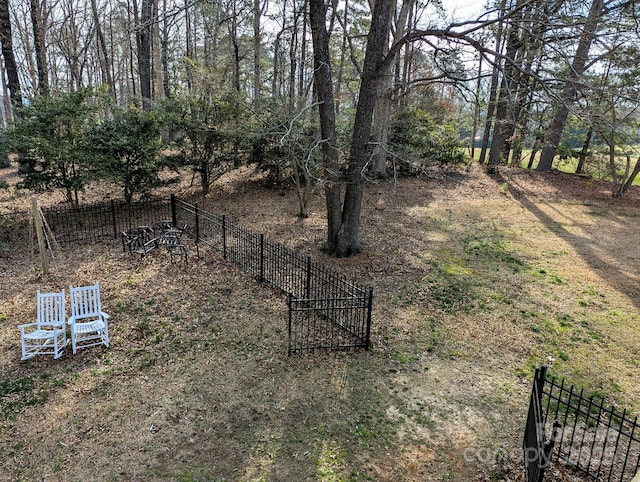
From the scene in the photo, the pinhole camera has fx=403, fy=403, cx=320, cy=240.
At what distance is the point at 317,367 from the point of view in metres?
5.77

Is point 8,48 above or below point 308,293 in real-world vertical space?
above

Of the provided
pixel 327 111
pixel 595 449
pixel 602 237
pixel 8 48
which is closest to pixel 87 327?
pixel 327 111

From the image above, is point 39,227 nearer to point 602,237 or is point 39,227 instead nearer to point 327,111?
point 327,111

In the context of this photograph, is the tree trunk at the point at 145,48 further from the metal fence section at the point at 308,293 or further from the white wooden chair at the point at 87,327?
the white wooden chair at the point at 87,327

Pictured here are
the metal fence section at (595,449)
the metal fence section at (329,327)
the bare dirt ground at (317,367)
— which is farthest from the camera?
the metal fence section at (329,327)

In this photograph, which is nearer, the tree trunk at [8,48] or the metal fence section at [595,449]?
the metal fence section at [595,449]

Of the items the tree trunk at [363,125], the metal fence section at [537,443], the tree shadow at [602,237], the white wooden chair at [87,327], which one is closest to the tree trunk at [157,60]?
the tree trunk at [363,125]

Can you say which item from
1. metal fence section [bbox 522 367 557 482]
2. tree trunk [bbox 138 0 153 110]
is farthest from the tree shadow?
tree trunk [bbox 138 0 153 110]

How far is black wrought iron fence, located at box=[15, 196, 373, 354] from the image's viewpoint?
649cm

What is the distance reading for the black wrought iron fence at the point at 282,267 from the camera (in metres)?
6.49

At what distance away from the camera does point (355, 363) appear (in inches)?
232

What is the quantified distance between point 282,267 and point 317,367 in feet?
11.7

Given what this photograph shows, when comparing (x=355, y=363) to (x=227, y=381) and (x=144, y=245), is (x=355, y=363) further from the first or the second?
(x=144, y=245)

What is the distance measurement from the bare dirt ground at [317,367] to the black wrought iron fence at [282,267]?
0.33 m
